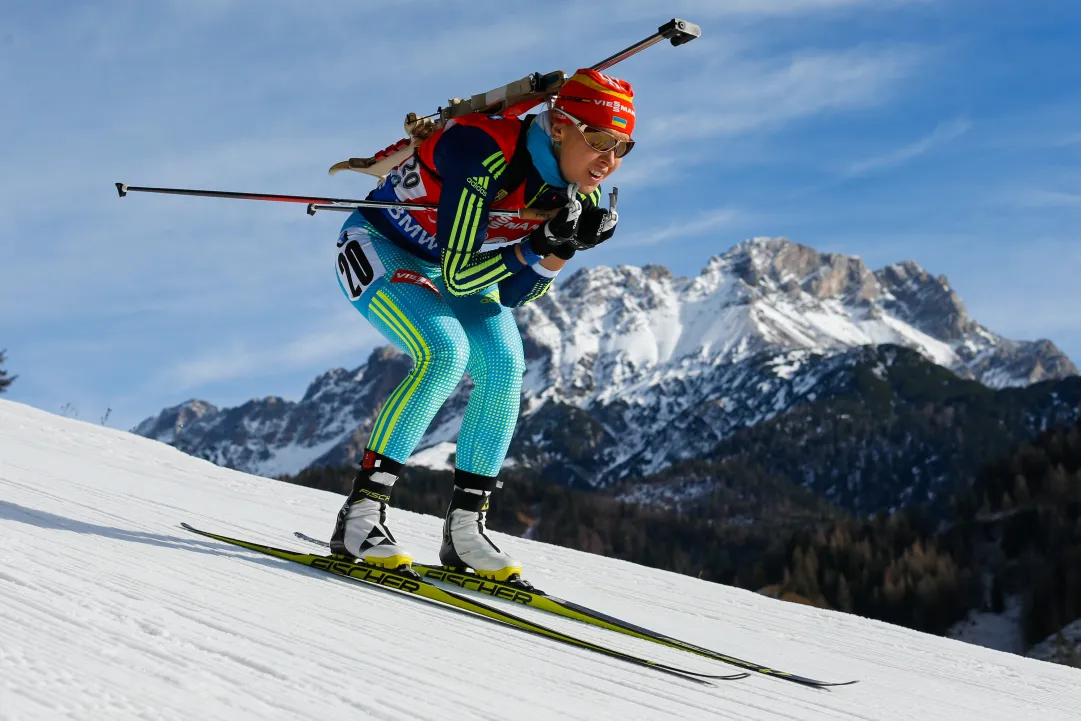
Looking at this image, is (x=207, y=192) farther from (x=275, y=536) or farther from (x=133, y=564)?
(x=133, y=564)

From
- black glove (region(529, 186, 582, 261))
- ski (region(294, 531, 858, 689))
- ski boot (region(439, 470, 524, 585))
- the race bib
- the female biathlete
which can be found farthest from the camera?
the race bib

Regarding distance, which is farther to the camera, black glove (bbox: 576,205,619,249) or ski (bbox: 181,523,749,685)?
black glove (bbox: 576,205,619,249)

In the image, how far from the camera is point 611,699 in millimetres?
2832

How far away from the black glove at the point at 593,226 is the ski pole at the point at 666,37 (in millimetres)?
854

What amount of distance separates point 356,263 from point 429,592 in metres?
1.70

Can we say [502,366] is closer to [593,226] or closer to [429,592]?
[593,226]

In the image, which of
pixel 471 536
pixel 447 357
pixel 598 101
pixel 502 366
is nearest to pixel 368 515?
pixel 471 536

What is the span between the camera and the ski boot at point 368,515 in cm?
441

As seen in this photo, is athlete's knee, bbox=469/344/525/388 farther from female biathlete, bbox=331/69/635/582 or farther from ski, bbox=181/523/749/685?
ski, bbox=181/523/749/685

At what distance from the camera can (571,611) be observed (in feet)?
13.8

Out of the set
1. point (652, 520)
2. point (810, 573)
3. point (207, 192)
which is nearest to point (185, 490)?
point (207, 192)

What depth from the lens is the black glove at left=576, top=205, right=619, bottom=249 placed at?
432cm

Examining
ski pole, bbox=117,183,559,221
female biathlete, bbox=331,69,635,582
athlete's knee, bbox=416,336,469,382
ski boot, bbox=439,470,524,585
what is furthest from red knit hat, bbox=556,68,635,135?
ski boot, bbox=439,470,524,585

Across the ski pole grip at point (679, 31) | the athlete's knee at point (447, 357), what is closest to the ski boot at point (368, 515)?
the athlete's knee at point (447, 357)
